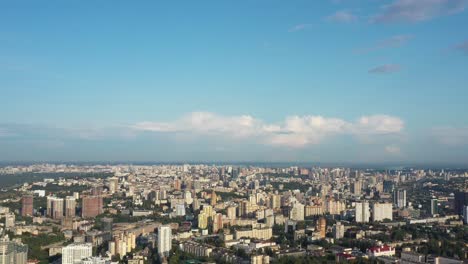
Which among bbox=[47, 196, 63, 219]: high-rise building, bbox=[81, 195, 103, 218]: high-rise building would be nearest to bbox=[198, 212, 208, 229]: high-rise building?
bbox=[81, 195, 103, 218]: high-rise building

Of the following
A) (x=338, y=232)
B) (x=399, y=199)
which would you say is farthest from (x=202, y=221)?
(x=399, y=199)

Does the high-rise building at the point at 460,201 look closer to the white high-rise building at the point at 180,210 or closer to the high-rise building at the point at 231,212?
the high-rise building at the point at 231,212

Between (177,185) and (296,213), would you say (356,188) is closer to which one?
(296,213)

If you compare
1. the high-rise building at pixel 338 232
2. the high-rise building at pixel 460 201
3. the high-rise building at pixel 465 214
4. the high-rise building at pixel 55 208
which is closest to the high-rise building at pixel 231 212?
the high-rise building at pixel 338 232

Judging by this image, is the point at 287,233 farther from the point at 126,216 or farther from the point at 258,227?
the point at 126,216

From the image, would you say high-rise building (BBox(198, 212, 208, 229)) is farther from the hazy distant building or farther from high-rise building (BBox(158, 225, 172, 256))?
the hazy distant building

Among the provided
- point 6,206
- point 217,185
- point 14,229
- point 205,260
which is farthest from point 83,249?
point 217,185
